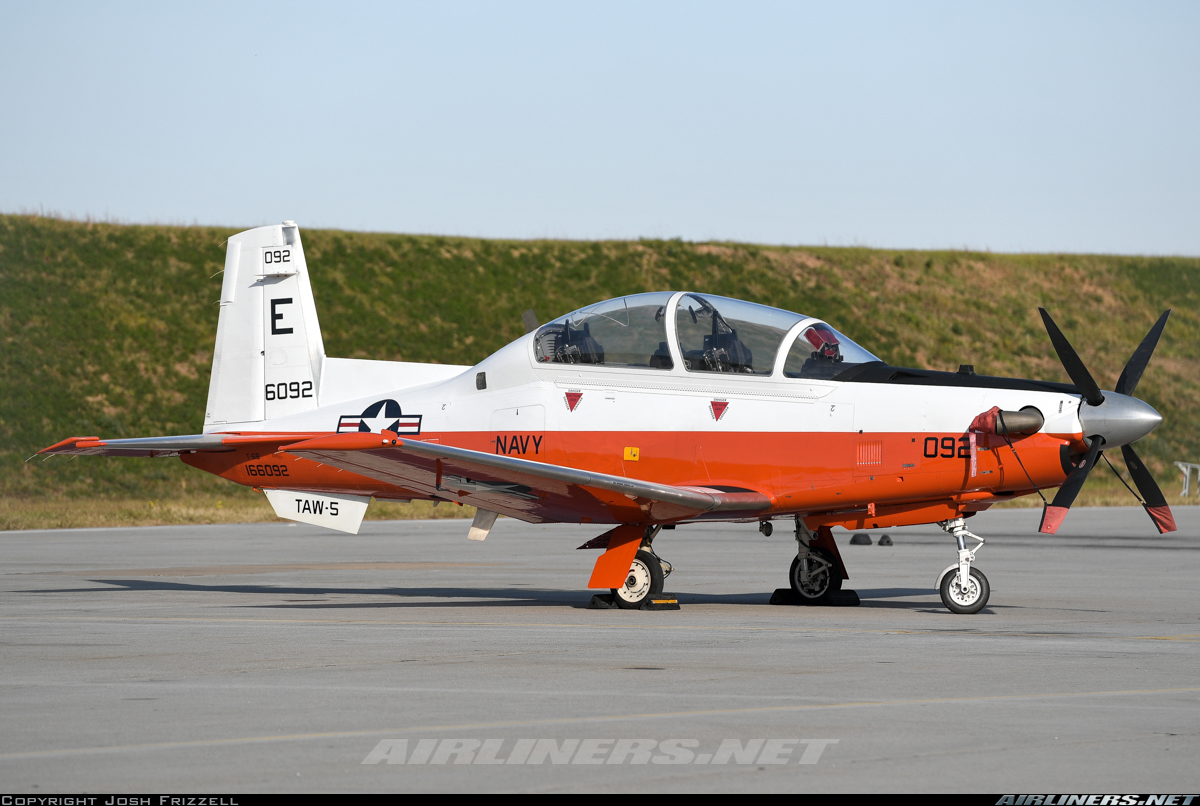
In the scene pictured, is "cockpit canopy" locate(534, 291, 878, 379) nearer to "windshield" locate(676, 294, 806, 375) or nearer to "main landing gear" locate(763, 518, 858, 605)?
"windshield" locate(676, 294, 806, 375)

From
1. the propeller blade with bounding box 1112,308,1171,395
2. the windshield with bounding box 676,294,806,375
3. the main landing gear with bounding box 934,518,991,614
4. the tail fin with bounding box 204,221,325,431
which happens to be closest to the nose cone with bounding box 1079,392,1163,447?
the propeller blade with bounding box 1112,308,1171,395

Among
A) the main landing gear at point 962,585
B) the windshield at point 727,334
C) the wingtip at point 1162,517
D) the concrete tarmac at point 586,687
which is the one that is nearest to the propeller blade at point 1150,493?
the wingtip at point 1162,517

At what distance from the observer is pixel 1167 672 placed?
7.55 meters

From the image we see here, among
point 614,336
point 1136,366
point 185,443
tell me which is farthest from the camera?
point 185,443

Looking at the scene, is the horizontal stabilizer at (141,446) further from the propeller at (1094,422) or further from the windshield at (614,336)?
the propeller at (1094,422)

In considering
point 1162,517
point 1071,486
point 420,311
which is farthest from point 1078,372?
point 420,311

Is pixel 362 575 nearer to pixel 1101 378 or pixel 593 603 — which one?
pixel 593 603

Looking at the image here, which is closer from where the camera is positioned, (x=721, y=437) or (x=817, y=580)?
(x=721, y=437)

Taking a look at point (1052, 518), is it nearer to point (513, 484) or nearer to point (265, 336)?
point (513, 484)

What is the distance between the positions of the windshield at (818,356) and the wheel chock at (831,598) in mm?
2358

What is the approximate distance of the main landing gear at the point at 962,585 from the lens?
10.9 metres

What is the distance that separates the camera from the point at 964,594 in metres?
10.9

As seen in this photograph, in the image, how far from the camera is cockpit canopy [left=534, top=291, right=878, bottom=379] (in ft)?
37.0

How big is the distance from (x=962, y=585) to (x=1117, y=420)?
1.95 m
